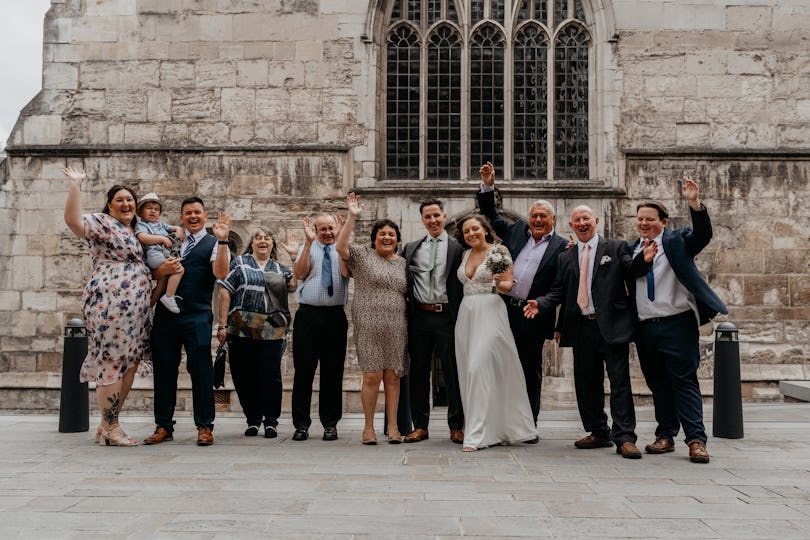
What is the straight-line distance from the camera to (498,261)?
687 centimetres

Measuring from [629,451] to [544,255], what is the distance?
1.90 metres

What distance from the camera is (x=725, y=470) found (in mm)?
5883

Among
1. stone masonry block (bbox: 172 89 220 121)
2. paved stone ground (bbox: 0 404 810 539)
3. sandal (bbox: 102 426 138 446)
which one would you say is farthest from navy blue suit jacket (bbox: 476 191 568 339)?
stone masonry block (bbox: 172 89 220 121)

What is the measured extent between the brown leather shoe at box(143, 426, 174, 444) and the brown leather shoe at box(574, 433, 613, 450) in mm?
3660

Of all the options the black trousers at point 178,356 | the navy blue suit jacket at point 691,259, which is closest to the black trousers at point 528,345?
the navy blue suit jacket at point 691,259

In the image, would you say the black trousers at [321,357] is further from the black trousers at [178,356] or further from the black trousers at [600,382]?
the black trousers at [600,382]

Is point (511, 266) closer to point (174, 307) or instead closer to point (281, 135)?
point (174, 307)

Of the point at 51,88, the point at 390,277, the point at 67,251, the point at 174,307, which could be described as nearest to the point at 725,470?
the point at 390,277

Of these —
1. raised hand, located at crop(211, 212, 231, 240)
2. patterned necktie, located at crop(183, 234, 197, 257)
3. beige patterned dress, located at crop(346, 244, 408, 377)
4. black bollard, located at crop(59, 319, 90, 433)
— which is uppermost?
raised hand, located at crop(211, 212, 231, 240)

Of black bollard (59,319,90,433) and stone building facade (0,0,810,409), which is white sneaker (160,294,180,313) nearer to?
black bollard (59,319,90,433)

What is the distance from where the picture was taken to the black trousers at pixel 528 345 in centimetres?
721

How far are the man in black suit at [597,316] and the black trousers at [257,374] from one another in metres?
2.55

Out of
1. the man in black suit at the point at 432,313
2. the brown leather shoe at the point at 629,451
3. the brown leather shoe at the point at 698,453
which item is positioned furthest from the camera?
the man in black suit at the point at 432,313

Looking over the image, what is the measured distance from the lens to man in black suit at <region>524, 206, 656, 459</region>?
6715 millimetres
